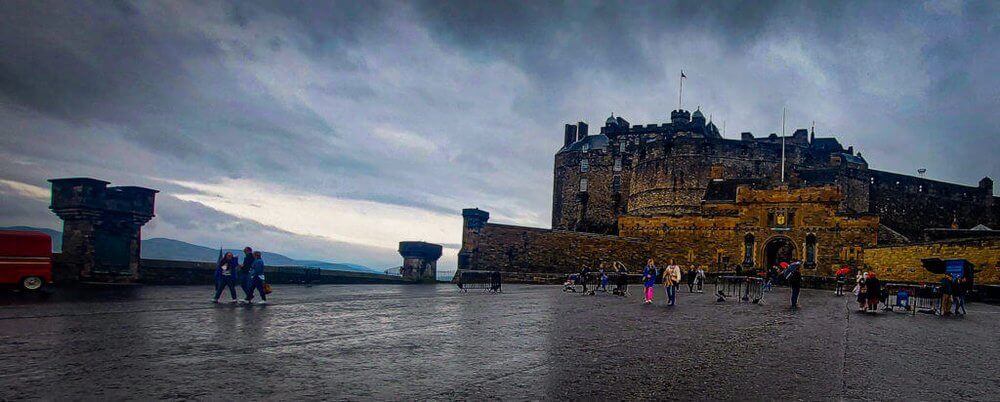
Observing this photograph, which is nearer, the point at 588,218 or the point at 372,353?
the point at 372,353

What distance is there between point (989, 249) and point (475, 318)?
22749 mm

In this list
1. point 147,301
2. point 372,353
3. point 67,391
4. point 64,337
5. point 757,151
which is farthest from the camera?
point 757,151

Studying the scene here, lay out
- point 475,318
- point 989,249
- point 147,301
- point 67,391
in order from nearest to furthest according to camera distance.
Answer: point 67,391
point 475,318
point 147,301
point 989,249

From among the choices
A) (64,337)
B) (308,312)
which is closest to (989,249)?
(308,312)

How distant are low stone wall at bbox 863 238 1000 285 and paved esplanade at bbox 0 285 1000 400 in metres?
15.2

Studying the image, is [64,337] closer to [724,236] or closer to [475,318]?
[475,318]

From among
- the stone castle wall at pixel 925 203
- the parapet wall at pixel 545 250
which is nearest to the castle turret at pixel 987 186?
the stone castle wall at pixel 925 203

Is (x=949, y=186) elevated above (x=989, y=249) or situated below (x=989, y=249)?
above

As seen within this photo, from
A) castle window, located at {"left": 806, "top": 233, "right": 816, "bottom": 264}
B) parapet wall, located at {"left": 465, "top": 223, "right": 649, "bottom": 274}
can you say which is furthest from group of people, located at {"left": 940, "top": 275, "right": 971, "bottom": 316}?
castle window, located at {"left": 806, "top": 233, "right": 816, "bottom": 264}

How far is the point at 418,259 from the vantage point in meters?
25.7

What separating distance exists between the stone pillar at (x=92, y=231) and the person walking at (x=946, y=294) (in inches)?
858

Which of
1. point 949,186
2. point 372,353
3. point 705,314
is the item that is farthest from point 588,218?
point 372,353

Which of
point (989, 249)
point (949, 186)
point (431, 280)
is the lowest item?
point (431, 280)

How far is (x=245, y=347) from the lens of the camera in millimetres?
7125
